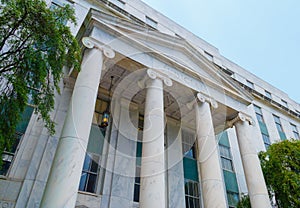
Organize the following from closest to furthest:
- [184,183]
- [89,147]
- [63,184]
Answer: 1. [63,184]
2. [89,147]
3. [184,183]

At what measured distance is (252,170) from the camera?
10836 millimetres

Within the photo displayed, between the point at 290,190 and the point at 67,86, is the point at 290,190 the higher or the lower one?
the lower one

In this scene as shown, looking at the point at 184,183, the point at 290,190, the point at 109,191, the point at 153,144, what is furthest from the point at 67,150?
the point at 290,190

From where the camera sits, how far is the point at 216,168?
9.34 m

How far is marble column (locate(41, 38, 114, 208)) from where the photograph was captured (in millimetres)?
5664

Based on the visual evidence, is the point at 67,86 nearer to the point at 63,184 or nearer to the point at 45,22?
the point at 45,22

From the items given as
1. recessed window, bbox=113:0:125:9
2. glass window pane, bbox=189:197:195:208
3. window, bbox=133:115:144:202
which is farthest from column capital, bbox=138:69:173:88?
recessed window, bbox=113:0:125:9

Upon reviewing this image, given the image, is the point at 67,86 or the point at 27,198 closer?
the point at 27,198

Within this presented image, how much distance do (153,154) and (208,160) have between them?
2860mm

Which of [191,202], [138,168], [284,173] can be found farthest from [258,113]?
[138,168]

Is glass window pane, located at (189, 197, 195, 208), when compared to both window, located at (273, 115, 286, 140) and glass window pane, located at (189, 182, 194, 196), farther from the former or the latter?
window, located at (273, 115, 286, 140)

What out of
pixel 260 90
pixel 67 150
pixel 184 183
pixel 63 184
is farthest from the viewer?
pixel 260 90

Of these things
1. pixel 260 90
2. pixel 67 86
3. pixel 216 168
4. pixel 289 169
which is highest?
pixel 260 90

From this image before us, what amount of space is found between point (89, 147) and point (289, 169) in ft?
33.5
